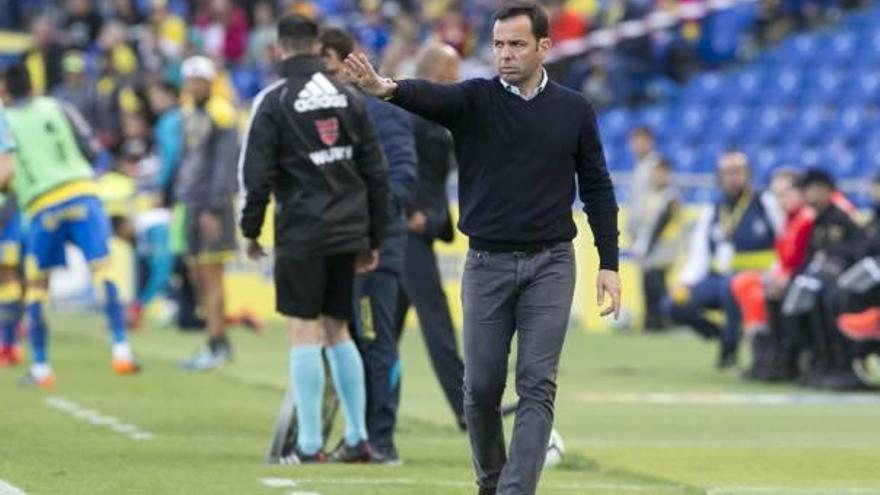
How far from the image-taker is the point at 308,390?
12.2 metres

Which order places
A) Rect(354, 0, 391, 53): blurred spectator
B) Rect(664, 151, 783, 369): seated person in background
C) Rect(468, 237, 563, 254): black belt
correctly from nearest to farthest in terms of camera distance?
Rect(468, 237, 563, 254): black belt < Rect(664, 151, 783, 369): seated person in background < Rect(354, 0, 391, 53): blurred spectator

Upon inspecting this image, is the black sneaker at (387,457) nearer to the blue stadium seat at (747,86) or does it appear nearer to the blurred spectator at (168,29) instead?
the blue stadium seat at (747,86)

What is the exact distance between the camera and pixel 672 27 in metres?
32.5

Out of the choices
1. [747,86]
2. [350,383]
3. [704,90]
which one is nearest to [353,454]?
[350,383]

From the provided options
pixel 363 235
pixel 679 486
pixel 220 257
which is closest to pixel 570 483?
pixel 679 486

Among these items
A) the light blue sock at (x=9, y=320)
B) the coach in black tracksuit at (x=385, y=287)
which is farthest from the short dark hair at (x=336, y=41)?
the light blue sock at (x=9, y=320)

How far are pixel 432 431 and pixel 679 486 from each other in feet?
10.5

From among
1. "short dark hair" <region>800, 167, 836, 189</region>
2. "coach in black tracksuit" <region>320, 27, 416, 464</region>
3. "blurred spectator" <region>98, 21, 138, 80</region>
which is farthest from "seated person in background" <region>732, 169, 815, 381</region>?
"blurred spectator" <region>98, 21, 138, 80</region>

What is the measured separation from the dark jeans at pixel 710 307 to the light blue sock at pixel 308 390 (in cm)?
877

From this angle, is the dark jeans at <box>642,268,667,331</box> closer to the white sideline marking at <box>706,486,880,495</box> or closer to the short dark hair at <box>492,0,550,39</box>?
the white sideline marking at <box>706,486,880,495</box>

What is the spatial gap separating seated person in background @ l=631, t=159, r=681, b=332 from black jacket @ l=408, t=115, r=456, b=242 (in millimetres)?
11488

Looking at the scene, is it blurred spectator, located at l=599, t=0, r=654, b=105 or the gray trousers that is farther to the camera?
blurred spectator, located at l=599, t=0, r=654, b=105

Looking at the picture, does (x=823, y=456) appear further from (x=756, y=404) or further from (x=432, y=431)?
(x=756, y=404)

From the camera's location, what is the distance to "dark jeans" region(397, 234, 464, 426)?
1379 centimetres
